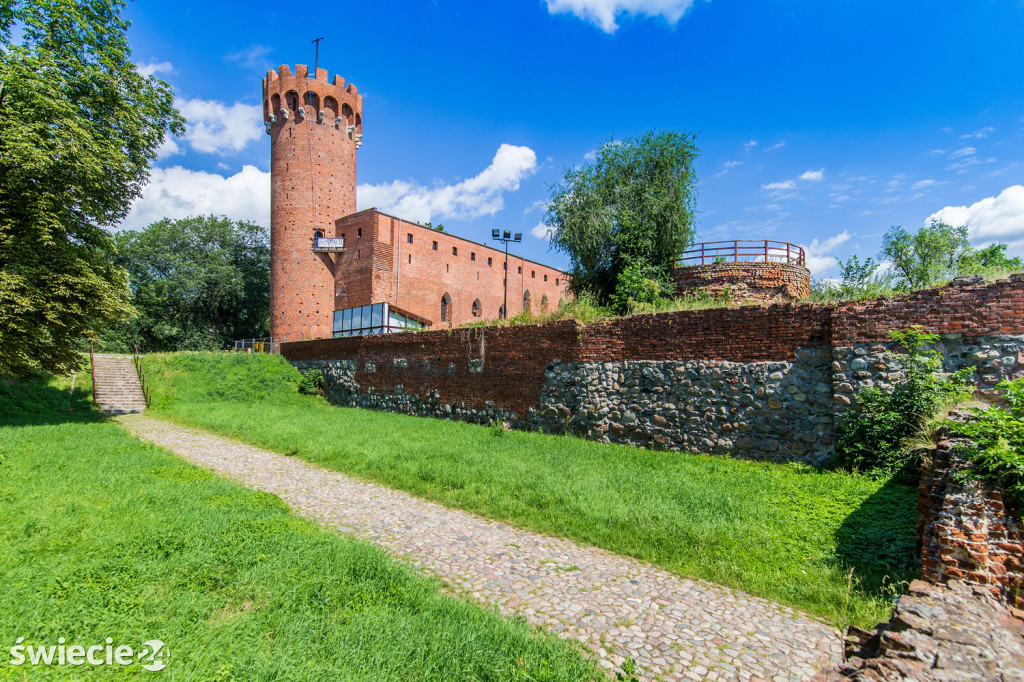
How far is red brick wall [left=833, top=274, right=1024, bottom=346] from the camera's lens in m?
6.78

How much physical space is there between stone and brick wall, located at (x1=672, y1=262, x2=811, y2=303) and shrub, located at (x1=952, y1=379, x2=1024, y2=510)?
40.4 ft

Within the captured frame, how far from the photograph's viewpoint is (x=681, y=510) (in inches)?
242

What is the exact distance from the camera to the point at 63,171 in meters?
11.6

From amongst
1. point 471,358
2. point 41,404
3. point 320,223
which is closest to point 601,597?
point 471,358

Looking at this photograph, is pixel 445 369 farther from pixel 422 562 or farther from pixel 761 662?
pixel 761 662

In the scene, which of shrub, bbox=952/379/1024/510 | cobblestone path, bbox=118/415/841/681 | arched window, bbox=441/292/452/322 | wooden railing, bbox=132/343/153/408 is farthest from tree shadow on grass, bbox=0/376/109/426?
arched window, bbox=441/292/452/322

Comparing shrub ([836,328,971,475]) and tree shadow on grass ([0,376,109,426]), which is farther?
tree shadow on grass ([0,376,109,426])

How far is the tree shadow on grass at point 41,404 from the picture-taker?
13.4 m

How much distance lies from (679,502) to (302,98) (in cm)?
3473

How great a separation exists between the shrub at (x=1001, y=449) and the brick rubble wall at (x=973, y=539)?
94mm

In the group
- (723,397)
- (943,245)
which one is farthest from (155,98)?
(943,245)

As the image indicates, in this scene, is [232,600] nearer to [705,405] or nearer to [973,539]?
[973,539]

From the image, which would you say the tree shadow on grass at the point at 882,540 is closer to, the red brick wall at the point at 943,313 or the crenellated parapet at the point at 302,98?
the red brick wall at the point at 943,313

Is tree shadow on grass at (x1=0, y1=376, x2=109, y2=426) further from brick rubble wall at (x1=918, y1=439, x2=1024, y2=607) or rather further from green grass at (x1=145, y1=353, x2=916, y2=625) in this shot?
brick rubble wall at (x1=918, y1=439, x2=1024, y2=607)
